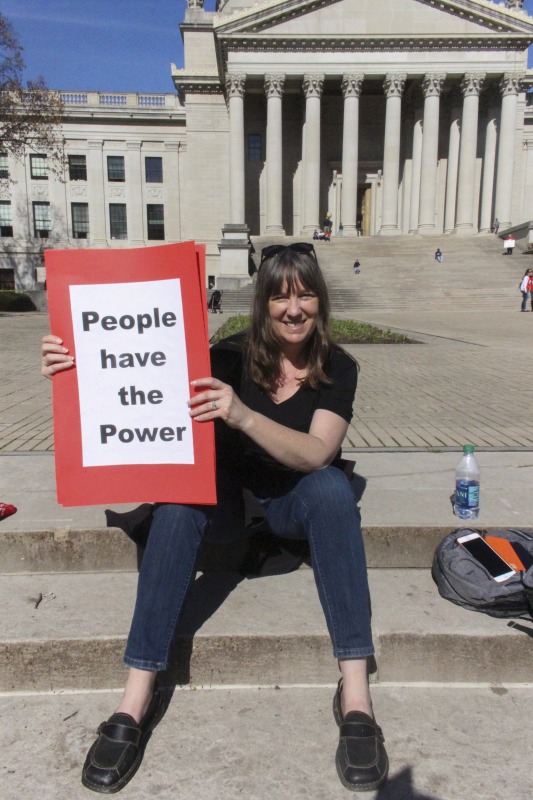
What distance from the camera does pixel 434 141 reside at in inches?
1661

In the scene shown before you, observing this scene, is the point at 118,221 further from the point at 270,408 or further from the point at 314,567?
the point at 314,567

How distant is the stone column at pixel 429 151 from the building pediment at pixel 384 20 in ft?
10.7

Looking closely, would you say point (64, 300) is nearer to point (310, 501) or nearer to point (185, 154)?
point (310, 501)

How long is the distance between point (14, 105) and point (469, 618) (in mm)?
29015

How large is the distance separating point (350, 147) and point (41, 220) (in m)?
25.4

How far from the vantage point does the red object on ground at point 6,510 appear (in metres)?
3.30

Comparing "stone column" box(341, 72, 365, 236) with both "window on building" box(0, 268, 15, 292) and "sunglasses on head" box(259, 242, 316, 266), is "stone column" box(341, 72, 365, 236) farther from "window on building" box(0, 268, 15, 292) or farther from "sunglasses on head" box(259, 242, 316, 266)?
"sunglasses on head" box(259, 242, 316, 266)

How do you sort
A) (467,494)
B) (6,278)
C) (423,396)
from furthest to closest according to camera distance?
1. (6,278)
2. (423,396)
3. (467,494)

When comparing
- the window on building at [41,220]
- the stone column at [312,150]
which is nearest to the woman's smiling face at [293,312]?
the stone column at [312,150]

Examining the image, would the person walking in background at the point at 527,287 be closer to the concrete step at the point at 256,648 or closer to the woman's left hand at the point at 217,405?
the concrete step at the point at 256,648

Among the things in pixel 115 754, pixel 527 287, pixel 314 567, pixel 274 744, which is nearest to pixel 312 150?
pixel 527 287

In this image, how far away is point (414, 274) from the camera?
32.6 m

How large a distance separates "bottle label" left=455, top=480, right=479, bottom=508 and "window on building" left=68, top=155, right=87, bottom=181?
2052 inches

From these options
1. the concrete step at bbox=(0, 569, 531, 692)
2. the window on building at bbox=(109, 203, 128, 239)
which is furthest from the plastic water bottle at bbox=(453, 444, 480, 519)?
the window on building at bbox=(109, 203, 128, 239)
